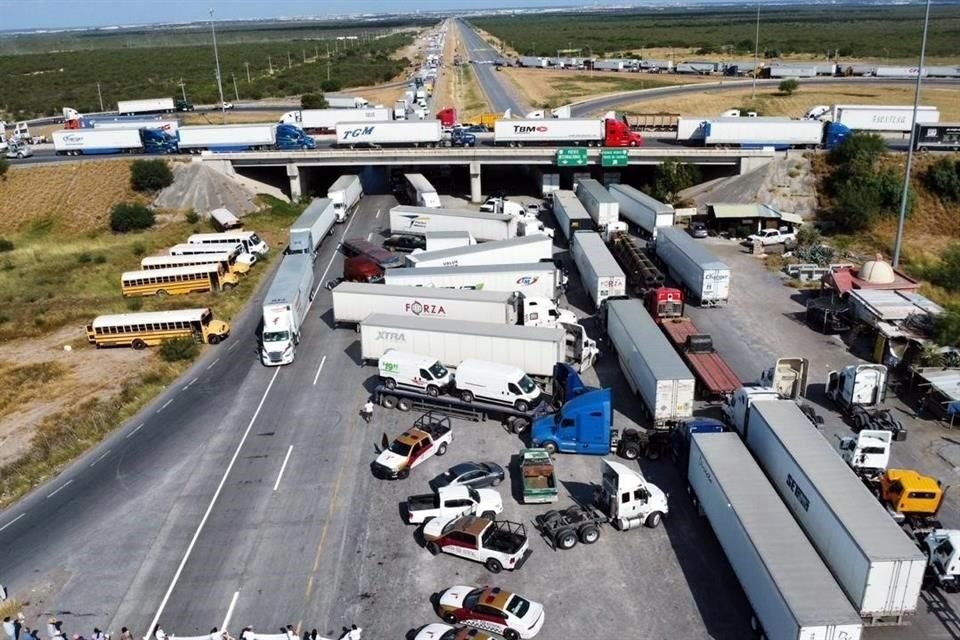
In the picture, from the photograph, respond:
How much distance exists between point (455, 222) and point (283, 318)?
785 inches

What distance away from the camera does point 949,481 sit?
28000 millimetres

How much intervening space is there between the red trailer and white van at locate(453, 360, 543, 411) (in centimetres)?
745

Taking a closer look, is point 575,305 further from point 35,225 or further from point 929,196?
point 35,225

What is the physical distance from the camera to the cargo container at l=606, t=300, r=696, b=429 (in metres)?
29.9

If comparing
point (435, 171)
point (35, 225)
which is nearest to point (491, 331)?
point (435, 171)

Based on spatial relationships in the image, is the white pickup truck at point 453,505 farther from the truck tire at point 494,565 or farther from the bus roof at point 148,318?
the bus roof at point 148,318

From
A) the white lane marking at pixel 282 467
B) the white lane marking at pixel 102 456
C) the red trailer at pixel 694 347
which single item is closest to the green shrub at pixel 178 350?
the white lane marking at pixel 102 456

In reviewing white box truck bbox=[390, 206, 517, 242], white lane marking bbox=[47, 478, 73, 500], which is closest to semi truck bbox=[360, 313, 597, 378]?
white lane marking bbox=[47, 478, 73, 500]

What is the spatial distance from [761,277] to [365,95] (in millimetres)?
101561

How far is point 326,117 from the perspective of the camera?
8294 cm

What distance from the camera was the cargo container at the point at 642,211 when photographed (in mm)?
55094

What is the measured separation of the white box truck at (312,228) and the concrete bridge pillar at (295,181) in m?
11.5

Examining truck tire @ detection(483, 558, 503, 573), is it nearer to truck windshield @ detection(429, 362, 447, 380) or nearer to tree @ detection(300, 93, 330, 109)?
truck windshield @ detection(429, 362, 447, 380)

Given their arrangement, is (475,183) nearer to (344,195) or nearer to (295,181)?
(344,195)
